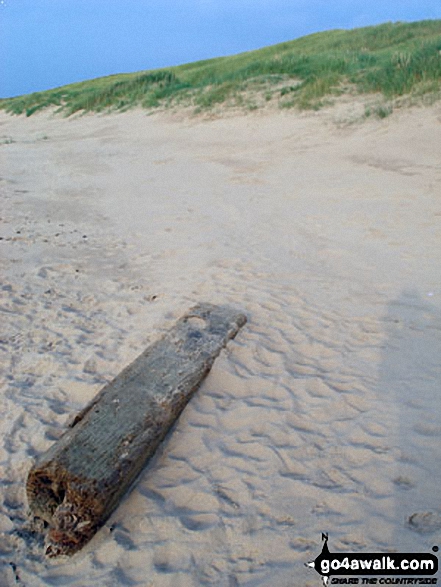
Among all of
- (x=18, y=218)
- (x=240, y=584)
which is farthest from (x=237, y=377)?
(x=18, y=218)

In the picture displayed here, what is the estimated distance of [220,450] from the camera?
8.13 ft

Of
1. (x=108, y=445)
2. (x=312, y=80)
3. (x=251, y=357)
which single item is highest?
(x=312, y=80)

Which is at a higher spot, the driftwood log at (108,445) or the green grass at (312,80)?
the green grass at (312,80)

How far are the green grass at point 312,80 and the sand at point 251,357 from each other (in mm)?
2820

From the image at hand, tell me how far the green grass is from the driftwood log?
27.2ft

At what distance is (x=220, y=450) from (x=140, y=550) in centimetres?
64

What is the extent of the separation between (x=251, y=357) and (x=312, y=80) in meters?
10.6

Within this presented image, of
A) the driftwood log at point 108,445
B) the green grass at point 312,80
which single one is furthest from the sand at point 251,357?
the green grass at point 312,80

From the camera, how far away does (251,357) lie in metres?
3.22

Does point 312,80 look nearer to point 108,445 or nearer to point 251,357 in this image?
point 251,357

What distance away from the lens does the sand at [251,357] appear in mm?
1984

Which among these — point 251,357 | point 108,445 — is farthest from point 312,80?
point 108,445

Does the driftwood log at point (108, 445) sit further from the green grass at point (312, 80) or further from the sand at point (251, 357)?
the green grass at point (312, 80)

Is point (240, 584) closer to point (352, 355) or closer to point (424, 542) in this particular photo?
point (424, 542)
